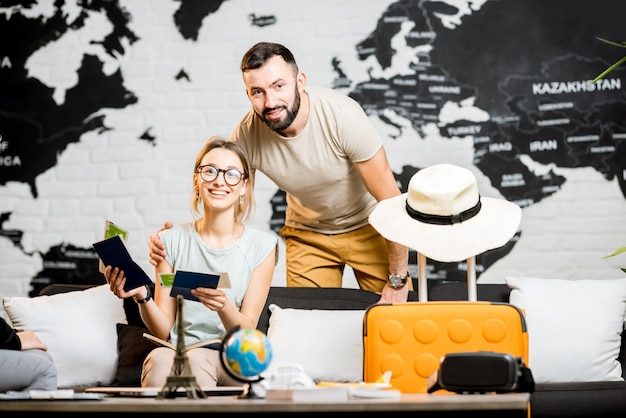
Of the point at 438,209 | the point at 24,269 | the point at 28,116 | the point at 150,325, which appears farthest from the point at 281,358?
the point at 28,116

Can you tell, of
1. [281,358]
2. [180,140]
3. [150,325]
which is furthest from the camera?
[180,140]

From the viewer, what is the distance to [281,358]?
3357 millimetres

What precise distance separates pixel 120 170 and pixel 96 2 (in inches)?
36.8

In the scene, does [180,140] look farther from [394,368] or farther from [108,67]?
[394,368]

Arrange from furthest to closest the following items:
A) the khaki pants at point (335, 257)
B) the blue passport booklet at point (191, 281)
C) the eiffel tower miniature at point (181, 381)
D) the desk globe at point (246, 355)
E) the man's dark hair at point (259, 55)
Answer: the khaki pants at point (335, 257) < the man's dark hair at point (259, 55) < the blue passport booklet at point (191, 281) < the eiffel tower miniature at point (181, 381) < the desk globe at point (246, 355)

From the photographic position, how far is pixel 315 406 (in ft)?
5.56

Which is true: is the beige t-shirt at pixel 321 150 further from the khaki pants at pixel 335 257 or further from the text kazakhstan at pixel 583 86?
the text kazakhstan at pixel 583 86

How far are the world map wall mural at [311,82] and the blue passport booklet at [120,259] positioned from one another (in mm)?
1851

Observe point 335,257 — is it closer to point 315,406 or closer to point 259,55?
point 259,55

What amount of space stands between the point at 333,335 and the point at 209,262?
1.98 ft

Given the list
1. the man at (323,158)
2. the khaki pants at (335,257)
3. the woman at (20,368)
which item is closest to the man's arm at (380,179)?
the man at (323,158)

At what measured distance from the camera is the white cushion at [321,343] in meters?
3.37

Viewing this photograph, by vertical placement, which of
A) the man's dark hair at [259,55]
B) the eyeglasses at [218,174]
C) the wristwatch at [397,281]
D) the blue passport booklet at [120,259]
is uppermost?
the man's dark hair at [259,55]

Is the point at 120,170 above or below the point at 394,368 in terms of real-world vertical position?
above
